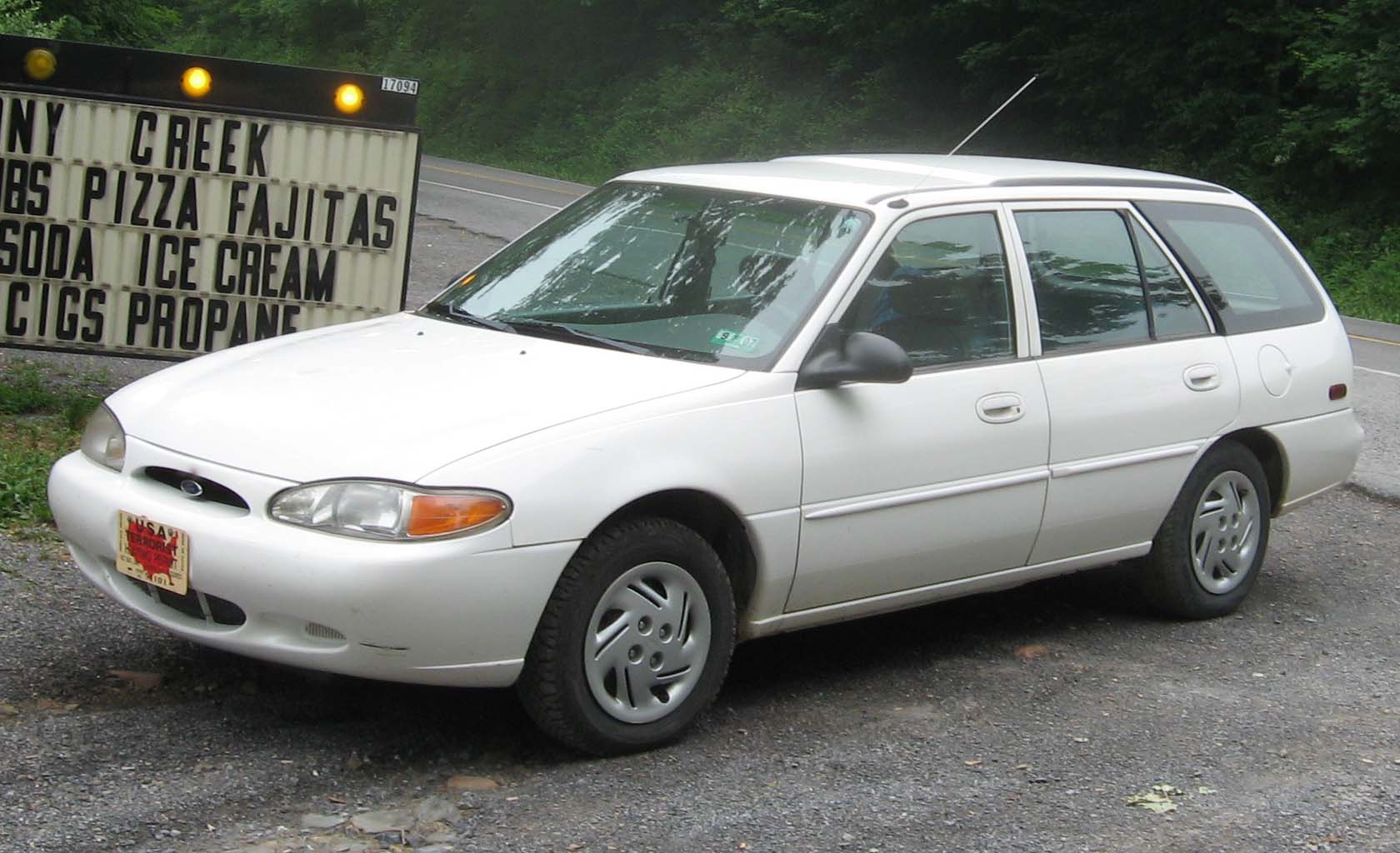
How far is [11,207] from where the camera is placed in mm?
8664

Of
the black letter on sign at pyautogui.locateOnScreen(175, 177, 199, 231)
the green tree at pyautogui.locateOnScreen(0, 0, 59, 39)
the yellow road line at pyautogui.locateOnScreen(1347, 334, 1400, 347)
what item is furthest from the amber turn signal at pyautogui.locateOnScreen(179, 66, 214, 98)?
the yellow road line at pyautogui.locateOnScreen(1347, 334, 1400, 347)

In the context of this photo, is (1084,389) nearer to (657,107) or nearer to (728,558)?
(728,558)

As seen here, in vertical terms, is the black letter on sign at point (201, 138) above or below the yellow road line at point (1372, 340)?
above

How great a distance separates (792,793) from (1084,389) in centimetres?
198

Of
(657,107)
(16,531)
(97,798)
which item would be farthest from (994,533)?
(657,107)

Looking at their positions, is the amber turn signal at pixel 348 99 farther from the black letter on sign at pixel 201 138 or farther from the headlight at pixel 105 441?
the headlight at pixel 105 441

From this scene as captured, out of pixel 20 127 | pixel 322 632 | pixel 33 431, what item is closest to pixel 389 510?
pixel 322 632

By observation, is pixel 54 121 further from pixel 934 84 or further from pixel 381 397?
pixel 934 84

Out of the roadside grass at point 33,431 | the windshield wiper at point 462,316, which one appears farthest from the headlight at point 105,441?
the roadside grass at point 33,431

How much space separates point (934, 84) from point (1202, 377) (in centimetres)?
2558

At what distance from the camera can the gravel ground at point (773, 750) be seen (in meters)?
4.29

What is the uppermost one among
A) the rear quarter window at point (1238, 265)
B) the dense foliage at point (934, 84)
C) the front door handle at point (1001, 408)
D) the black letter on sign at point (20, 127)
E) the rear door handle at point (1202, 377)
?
the dense foliage at point (934, 84)

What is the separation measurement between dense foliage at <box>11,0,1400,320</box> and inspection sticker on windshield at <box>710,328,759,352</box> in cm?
1560

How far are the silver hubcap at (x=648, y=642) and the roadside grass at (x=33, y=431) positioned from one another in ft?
9.48
